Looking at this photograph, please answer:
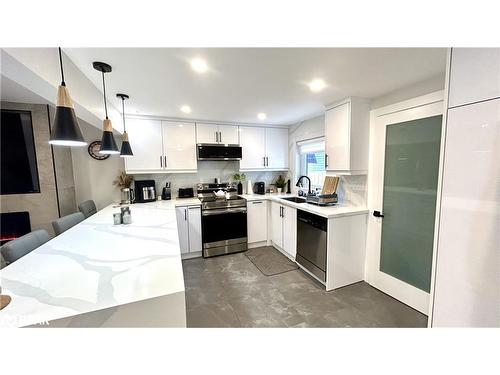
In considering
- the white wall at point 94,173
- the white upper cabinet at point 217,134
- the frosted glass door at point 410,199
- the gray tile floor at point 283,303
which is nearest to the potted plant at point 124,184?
the white wall at point 94,173

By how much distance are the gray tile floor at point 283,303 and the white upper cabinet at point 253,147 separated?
1.94 metres

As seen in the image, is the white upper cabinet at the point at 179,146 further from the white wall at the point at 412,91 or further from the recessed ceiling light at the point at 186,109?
the white wall at the point at 412,91

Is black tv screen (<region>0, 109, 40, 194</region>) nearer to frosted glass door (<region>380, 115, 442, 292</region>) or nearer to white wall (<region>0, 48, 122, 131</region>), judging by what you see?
white wall (<region>0, 48, 122, 131</region>)

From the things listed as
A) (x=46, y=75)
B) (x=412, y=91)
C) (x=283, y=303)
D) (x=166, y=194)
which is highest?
(x=412, y=91)

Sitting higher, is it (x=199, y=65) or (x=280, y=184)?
(x=199, y=65)

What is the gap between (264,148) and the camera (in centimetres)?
374

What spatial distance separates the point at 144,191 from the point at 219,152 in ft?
4.70

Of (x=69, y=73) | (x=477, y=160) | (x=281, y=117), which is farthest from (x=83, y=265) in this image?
(x=281, y=117)

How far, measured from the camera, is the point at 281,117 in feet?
10.5

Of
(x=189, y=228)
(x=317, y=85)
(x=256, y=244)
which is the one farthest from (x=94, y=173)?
(x=317, y=85)

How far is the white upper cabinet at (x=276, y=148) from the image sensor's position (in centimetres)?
378

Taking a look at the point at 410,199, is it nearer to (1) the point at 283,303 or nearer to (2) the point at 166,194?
(1) the point at 283,303

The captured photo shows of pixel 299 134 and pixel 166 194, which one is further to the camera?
pixel 299 134

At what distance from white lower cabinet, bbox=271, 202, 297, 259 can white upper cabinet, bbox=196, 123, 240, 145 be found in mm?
1423
